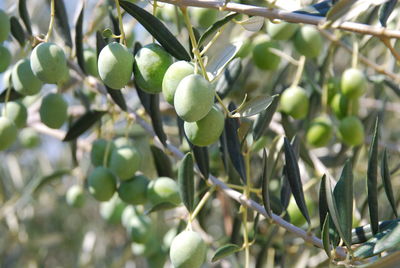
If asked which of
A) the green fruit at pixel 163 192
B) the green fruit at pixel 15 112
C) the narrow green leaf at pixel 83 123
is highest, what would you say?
the green fruit at pixel 15 112

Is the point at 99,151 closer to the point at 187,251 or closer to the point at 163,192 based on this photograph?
the point at 163,192

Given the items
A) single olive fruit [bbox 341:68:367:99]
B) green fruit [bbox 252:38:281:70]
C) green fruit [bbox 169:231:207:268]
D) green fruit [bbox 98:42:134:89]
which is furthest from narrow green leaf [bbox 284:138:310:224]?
green fruit [bbox 252:38:281:70]

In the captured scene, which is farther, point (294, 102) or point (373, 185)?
point (294, 102)

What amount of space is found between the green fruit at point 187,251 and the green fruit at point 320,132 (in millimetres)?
730

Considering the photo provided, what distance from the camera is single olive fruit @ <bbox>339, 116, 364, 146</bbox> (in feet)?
5.13

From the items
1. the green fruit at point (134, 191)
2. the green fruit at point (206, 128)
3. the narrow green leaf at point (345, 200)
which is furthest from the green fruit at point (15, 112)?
the narrow green leaf at point (345, 200)

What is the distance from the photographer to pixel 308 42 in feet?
5.11

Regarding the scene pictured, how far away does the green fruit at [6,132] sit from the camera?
128 cm

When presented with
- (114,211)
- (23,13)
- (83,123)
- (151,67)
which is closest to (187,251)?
(151,67)

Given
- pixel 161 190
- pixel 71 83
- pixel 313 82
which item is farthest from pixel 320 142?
pixel 71 83

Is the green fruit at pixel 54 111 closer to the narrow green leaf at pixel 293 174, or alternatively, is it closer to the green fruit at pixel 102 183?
the green fruit at pixel 102 183

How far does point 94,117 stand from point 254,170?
0.78 m

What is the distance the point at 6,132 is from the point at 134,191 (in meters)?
0.32

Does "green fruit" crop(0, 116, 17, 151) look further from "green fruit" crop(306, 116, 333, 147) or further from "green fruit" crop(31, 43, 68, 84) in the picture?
"green fruit" crop(306, 116, 333, 147)
